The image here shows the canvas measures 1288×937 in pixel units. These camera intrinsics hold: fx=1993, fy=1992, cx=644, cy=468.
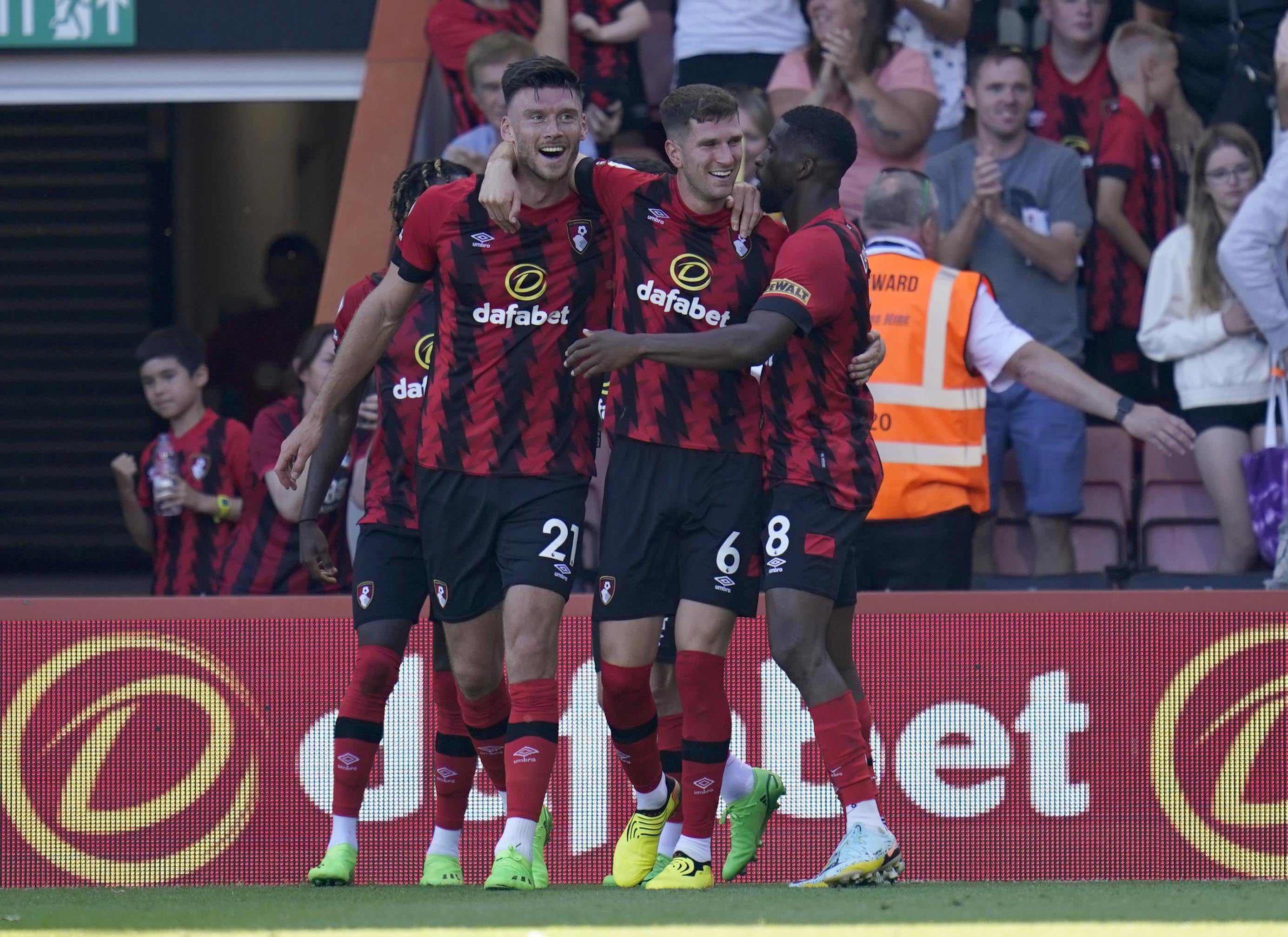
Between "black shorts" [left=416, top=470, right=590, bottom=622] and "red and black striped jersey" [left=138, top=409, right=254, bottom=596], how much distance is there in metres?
2.36

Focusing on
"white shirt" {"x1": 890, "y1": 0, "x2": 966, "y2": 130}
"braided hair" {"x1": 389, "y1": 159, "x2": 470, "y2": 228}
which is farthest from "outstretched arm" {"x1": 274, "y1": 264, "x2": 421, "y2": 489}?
"white shirt" {"x1": 890, "y1": 0, "x2": 966, "y2": 130}

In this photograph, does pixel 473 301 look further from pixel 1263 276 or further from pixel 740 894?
pixel 1263 276

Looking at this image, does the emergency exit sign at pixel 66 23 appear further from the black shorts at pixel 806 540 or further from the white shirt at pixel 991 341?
the black shorts at pixel 806 540

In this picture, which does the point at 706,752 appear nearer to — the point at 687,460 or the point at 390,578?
the point at 687,460

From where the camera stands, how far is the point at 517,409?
18.7ft

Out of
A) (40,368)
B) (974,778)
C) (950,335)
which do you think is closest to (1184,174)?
(950,335)

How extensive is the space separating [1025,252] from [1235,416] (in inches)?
42.1

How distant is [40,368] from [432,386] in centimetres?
755

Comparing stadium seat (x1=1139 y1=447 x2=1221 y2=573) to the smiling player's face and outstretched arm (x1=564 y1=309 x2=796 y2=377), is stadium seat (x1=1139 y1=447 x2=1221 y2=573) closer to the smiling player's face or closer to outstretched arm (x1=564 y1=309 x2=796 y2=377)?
outstretched arm (x1=564 y1=309 x2=796 y2=377)

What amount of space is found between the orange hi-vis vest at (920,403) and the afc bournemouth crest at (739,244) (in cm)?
142

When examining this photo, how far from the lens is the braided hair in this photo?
631 centimetres

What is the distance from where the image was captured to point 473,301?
571 cm

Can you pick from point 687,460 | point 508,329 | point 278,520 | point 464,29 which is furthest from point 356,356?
point 464,29

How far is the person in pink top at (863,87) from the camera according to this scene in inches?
334
